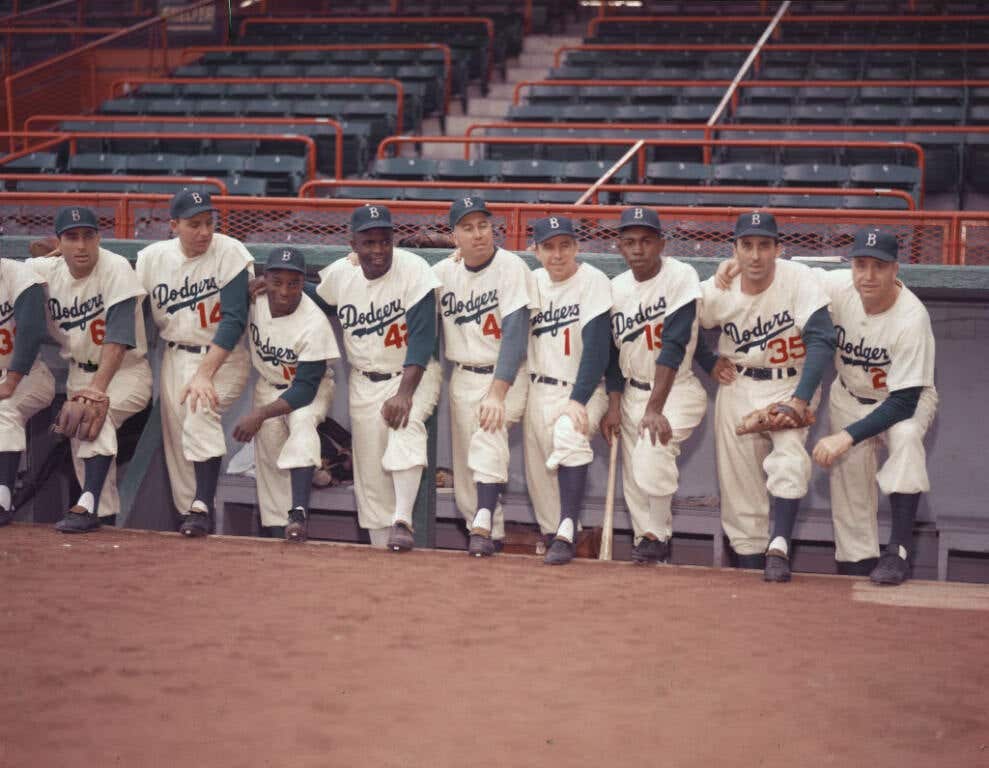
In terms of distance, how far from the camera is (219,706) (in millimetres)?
4203

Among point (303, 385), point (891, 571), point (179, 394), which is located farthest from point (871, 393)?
point (179, 394)

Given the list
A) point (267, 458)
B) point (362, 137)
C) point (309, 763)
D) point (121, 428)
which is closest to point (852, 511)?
point (267, 458)

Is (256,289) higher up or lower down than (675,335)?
higher up

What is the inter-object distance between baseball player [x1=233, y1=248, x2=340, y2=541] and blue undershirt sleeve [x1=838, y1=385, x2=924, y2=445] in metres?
2.53

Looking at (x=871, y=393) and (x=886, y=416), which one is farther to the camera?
(x=871, y=393)

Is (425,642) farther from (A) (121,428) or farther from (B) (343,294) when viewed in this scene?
(A) (121,428)

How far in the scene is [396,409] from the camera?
6.32m

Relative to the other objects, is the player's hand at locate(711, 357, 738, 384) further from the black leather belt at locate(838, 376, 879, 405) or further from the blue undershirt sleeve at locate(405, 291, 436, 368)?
the blue undershirt sleeve at locate(405, 291, 436, 368)

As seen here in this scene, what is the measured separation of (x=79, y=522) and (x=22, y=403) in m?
0.79

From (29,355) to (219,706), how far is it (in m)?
3.18

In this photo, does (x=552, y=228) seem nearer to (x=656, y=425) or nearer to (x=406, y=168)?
(x=656, y=425)

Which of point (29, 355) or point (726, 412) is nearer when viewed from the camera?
point (726, 412)

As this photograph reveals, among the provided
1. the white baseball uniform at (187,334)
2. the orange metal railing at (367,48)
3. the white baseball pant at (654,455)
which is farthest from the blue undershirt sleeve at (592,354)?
the orange metal railing at (367,48)

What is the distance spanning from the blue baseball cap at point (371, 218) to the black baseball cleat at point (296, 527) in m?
1.42
